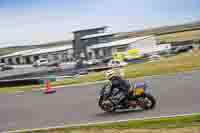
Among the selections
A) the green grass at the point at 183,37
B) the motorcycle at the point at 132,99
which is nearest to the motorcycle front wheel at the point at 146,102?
the motorcycle at the point at 132,99

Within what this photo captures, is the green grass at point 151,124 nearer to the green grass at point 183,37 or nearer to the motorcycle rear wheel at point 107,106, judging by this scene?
the motorcycle rear wheel at point 107,106

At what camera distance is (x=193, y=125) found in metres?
7.06

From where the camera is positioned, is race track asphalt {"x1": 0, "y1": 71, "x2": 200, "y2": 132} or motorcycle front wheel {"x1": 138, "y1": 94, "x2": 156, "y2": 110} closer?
race track asphalt {"x1": 0, "y1": 71, "x2": 200, "y2": 132}

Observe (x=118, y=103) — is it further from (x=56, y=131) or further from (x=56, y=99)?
(x=56, y=99)

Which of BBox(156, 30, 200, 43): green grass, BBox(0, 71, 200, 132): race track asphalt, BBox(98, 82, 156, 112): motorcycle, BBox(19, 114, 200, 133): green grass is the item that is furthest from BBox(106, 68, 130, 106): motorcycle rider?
BBox(156, 30, 200, 43): green grass

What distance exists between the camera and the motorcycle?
9.41 meters

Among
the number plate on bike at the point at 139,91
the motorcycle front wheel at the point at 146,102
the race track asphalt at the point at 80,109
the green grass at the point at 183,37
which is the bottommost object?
the race track asphalt at the point at 80,109

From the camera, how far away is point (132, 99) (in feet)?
31.2

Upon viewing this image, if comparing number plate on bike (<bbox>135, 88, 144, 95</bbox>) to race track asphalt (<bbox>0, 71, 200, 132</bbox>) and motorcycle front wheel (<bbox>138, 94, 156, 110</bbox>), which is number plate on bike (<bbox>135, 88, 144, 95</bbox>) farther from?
race track asphalt (<bbox>0, 71, 200, 132</bbox>)

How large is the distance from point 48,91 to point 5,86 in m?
6.75

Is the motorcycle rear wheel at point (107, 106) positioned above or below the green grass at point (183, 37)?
below

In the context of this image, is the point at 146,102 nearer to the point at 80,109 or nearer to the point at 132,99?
the point at 132,99

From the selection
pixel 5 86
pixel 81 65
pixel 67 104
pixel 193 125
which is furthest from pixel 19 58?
pixel 193 125

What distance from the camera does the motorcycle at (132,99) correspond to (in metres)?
9.41
